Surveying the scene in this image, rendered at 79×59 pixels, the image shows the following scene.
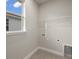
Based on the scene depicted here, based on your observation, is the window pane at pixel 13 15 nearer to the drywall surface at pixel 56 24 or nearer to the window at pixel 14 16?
the window at pixel 14 16

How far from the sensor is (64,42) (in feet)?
14.0

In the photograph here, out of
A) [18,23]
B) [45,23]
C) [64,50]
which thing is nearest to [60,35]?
[64,50]

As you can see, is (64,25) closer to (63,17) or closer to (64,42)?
(63,17)

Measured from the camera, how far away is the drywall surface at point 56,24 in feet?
13.7

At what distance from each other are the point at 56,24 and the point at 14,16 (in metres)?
2.38

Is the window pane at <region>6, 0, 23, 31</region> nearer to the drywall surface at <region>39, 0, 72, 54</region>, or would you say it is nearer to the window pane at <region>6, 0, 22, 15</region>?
the window pane at <region>6, 0, 22, 15</region>

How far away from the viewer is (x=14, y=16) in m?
2.78

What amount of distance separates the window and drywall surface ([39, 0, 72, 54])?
190cm

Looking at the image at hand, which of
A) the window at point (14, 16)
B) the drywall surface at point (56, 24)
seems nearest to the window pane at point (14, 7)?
the window at point (14, 16)

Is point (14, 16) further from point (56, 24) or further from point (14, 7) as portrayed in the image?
point (56, 24)

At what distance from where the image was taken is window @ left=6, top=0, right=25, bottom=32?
8.12ft

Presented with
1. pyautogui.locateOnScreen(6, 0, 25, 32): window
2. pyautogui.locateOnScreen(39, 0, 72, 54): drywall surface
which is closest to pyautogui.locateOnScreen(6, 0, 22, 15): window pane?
pyautogui.locateOnScreen(6, 0, 25, 32): window
